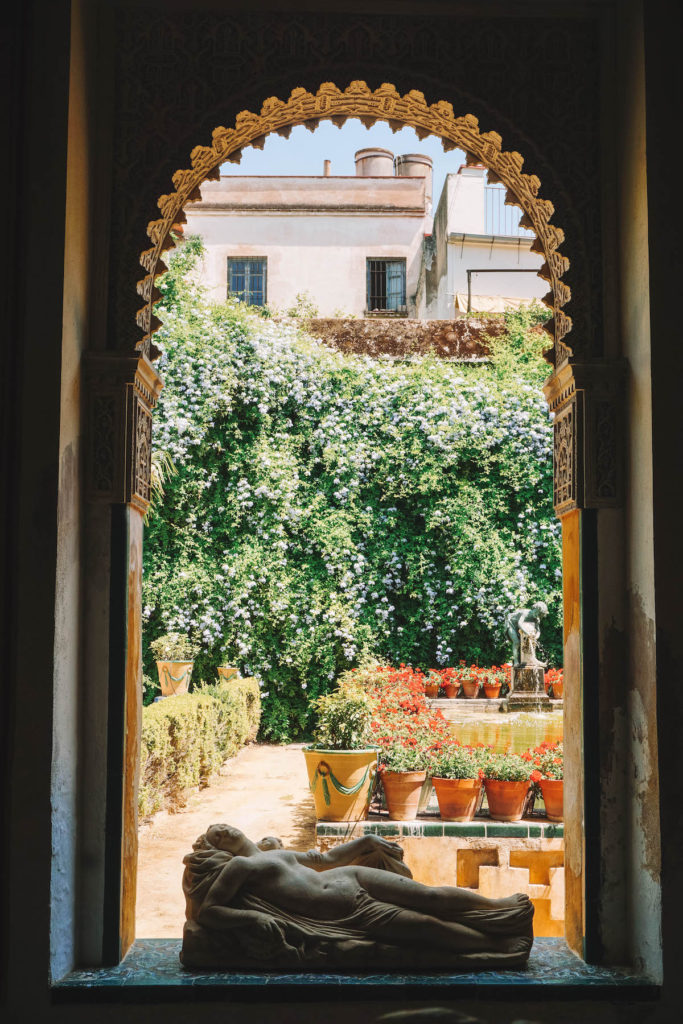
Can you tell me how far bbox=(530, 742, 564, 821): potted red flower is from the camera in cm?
600

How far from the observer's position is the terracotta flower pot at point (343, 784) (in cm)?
614

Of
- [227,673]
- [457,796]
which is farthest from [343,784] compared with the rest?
[227,673]

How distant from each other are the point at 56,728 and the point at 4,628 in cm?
37

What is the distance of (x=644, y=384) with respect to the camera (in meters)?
3.52

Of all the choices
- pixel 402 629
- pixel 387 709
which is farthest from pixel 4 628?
pixel 402 629

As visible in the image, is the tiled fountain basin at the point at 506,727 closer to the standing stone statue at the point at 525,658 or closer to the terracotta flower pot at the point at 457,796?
the standing stone statue at the point at 525,658

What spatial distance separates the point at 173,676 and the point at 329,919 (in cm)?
737

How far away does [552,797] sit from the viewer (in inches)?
238

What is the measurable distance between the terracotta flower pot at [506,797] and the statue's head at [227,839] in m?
2.69

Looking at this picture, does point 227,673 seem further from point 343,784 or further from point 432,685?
point 343,784

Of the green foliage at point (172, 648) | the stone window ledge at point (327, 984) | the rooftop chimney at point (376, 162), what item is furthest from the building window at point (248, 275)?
the stone window ledge at point (327, 984)

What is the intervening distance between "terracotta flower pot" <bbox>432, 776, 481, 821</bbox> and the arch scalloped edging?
2866mm

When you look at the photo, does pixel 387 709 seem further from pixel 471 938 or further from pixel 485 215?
pixel 485 215

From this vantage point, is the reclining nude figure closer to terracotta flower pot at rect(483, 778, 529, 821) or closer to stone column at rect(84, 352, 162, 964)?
stone column at rect(84, 352, 162, 964)
